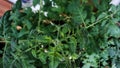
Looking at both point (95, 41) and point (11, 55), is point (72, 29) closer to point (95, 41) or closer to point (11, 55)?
point (95, 41)

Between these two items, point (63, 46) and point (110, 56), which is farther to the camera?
point (110, 56)

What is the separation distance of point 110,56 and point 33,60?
33 cm

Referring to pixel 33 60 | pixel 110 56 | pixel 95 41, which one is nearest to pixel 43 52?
pixel 33 60

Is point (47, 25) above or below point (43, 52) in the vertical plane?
above

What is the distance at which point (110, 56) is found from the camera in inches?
42.2

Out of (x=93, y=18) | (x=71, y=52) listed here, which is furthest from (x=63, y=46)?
(x=93, y=18)

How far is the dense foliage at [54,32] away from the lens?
0.91 meters

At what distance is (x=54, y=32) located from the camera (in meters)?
0.96

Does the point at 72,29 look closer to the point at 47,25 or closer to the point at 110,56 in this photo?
the point at 47,25

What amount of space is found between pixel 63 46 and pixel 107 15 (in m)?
0.19

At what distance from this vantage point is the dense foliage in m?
0.91

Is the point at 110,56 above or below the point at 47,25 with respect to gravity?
below

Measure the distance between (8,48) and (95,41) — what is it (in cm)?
32

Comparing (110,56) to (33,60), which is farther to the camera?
(110,56)
